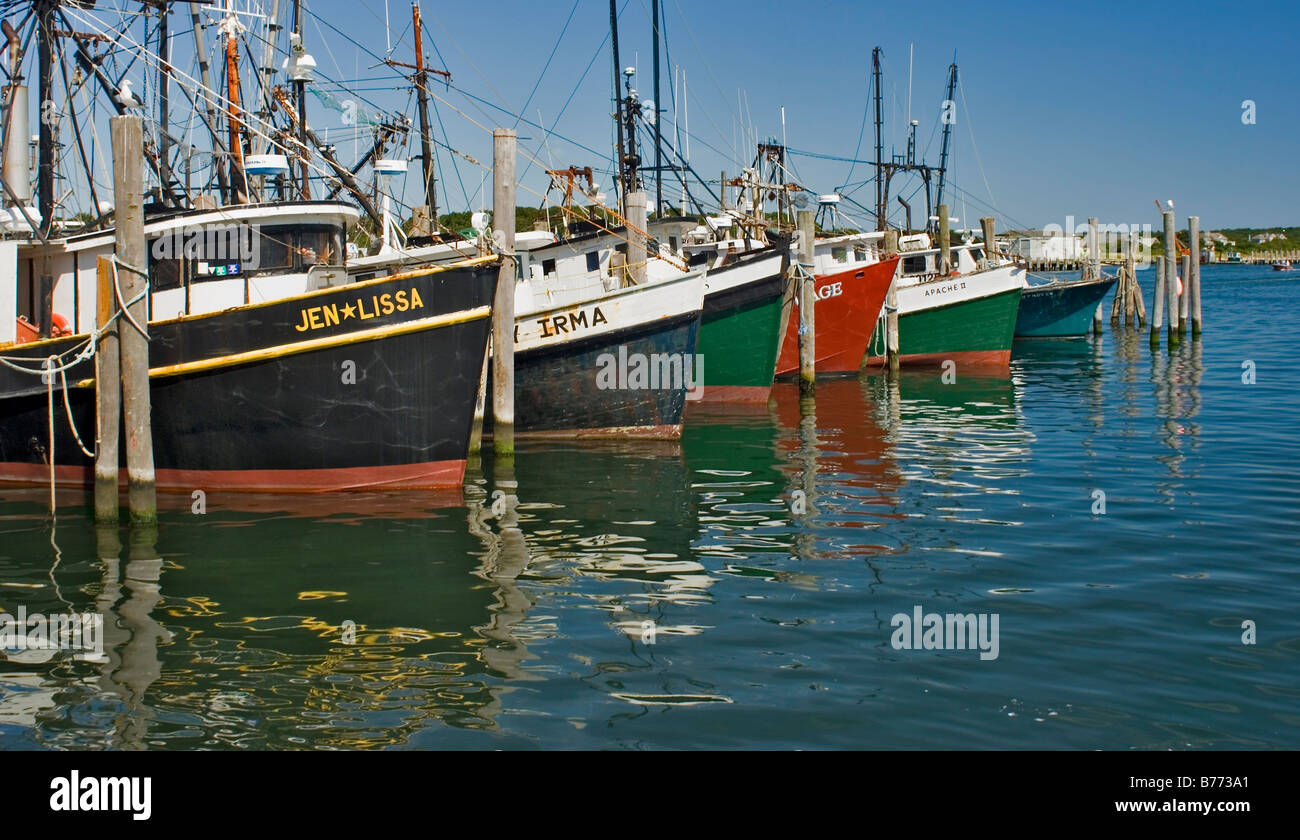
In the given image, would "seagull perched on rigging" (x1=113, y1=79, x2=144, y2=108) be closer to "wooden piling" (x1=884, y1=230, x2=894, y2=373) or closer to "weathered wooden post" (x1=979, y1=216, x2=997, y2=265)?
"wooden piling" (x1=884, y1=230, x2=894, y2=373)

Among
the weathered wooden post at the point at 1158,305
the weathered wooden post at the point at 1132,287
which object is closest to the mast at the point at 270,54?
the weathered wooden post at the point at 1158,305

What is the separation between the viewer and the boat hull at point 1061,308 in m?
40.8

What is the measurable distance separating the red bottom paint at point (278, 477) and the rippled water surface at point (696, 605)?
0.24m

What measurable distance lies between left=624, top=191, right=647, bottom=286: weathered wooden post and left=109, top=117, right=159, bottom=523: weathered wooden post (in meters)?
9.64

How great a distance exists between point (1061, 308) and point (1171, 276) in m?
6.06

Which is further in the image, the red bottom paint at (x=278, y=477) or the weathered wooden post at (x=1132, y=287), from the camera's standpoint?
the weathered wooden post at (x=1132, y=287)

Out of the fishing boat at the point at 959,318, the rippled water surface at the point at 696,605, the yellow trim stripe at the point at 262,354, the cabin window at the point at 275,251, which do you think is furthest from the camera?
the fishing boat at the point at 959,318

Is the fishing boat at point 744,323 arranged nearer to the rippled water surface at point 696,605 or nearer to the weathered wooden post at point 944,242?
the rippled water surface at point 696,605

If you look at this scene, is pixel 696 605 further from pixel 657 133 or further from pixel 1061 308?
pixel 1061 308

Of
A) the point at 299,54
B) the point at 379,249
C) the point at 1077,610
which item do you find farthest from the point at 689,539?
the point at 299,54

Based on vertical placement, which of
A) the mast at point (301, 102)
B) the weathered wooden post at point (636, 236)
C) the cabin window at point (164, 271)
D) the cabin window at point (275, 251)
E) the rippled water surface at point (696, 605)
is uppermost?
the mast at point (301, 102)

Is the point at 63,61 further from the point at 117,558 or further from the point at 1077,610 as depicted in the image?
the point at 1077,610

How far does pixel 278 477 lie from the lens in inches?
529

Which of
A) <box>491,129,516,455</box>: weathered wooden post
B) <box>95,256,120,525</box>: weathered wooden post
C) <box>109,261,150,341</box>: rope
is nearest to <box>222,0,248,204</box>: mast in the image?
<box>491,129,516,455</box>: weathered wooden post
